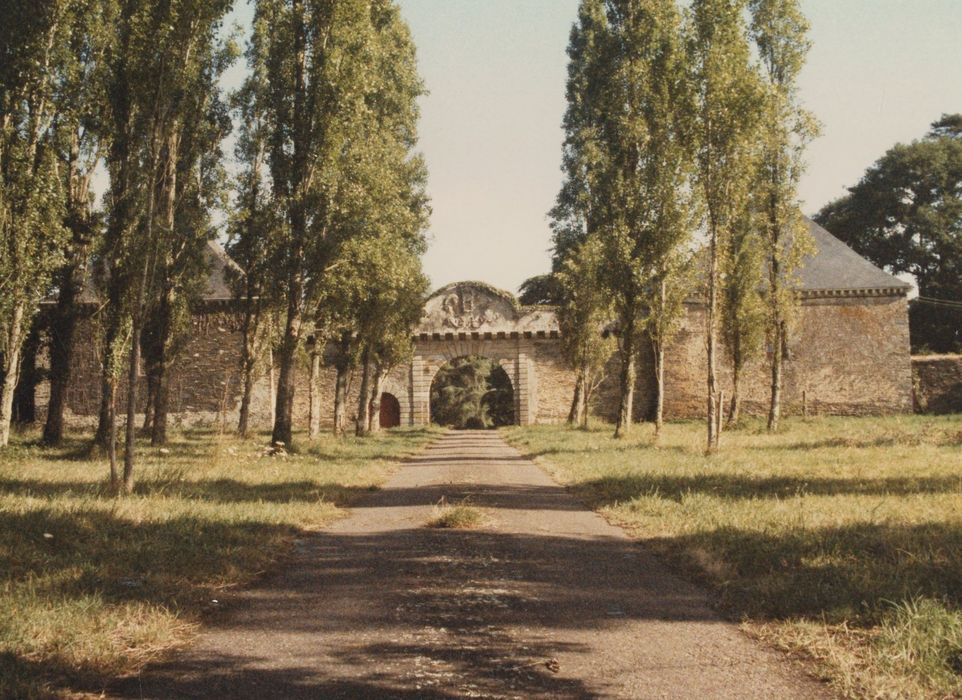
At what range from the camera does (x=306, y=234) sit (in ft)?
59.5

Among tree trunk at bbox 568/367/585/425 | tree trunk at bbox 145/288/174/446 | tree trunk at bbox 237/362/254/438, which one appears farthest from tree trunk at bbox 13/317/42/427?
tree trunk at bbox 568/367/585/425

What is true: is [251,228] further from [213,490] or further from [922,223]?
[922,223]

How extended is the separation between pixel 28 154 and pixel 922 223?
4462 centimetres

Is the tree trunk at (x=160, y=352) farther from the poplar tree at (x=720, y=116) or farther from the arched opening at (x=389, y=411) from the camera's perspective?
the arched opening at (x=389, y=411)

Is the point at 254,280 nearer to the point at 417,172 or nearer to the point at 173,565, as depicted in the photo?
Answer: the point at 417,172

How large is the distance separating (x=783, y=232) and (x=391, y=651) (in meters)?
25.5

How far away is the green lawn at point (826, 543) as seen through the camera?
4117 millimetres

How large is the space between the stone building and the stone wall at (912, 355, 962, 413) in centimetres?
137

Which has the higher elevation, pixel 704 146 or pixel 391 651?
pixel 704 146

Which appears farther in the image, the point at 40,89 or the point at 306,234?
the point at 306,234

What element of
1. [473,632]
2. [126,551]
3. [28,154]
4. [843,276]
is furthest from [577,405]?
[473,632]

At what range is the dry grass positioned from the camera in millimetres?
8266

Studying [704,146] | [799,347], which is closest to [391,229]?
[704,146]

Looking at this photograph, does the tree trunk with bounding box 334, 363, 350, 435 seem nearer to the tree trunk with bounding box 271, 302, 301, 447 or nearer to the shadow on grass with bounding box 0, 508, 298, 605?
the tree trunk with bounding box 271, 302, 301, 447
